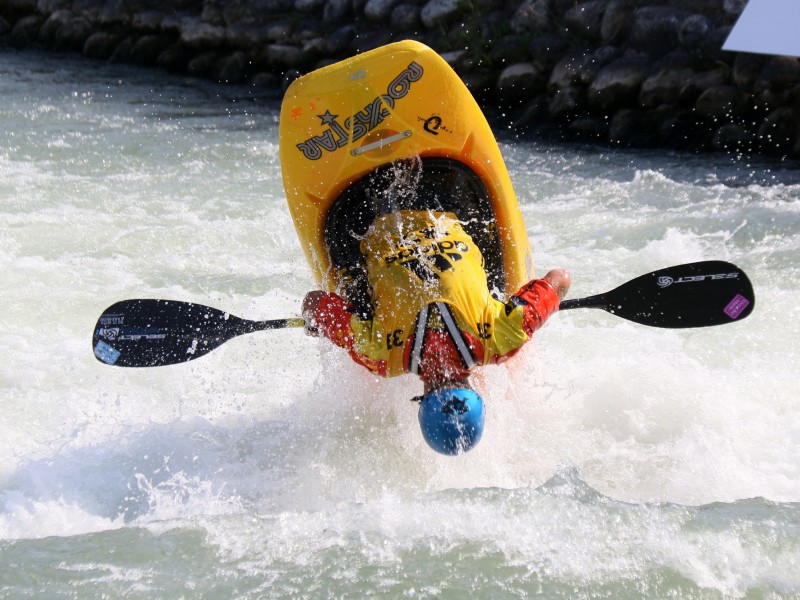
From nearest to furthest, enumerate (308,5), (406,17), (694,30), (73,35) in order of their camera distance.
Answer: (694,30), (406,17), (308,5), (73,35)

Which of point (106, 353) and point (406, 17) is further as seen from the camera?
point (406, 17)

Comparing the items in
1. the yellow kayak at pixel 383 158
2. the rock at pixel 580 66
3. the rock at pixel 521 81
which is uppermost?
the yellow kayak at pixel 383 158

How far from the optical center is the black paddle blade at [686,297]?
3871 millimetres

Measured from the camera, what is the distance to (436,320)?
3.39m

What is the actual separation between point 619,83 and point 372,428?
506 centimetres

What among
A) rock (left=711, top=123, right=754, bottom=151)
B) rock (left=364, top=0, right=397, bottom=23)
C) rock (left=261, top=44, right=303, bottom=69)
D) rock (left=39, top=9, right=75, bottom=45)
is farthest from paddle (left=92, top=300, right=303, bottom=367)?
rock (left=39, top=9, right=75, bottom=45)

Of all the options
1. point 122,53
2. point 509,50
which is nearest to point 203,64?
point 122,53

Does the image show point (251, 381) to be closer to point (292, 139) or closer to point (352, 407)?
point (352, 407)

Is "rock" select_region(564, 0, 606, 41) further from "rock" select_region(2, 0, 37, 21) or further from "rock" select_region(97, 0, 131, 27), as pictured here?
"rock" select_region(2, 0, 37, 21)

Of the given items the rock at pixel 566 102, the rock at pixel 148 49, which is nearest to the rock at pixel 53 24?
the rock at pixel 148 49

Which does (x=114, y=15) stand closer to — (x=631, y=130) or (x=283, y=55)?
(x=283, y=55)

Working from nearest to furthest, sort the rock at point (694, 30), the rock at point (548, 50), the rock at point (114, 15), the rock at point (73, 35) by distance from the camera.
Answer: the rock at point (694, 30)
the rock at point (548, 50)
the rock at point (114, 15)
the rock at point (73, 35)

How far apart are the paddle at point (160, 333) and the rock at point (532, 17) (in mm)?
5756

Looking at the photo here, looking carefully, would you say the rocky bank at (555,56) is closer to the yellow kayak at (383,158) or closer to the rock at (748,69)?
the rock at (748,69)
